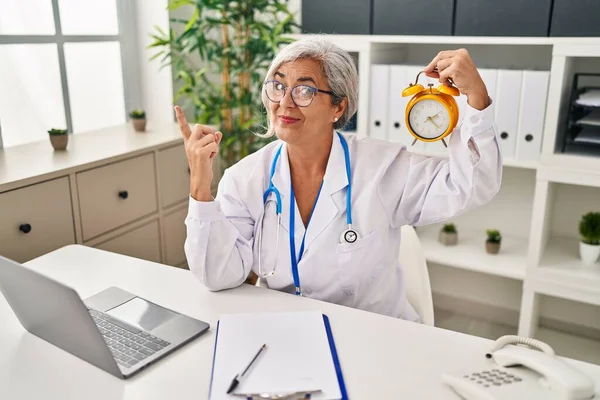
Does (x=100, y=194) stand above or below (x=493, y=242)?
above

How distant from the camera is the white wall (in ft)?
9.36

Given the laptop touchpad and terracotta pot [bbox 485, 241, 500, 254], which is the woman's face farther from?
terracotta pot [bbox 485, 241, 500, 254]

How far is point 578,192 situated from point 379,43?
3.69 feet

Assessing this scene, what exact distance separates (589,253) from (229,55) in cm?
182

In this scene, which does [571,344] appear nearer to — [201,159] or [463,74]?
[463,74]

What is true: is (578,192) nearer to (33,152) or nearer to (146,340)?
(146,340)

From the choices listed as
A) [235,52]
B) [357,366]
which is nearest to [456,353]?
[357,366]

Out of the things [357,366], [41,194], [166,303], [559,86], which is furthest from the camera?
[559,86]

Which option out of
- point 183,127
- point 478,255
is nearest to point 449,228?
point 478,255

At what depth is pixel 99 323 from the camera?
125 centimetres

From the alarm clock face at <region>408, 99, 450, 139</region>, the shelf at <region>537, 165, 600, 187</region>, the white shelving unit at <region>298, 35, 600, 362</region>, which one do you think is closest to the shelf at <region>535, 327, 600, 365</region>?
the white shelving unit at <region>298, 35, 600, 362</region>

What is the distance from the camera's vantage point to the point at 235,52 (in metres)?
2.72

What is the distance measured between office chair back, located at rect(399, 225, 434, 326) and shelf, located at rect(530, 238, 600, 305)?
88cm

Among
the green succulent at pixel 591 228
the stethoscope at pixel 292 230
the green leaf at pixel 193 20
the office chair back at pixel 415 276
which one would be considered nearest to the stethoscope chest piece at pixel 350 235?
the stethoscope at pixel 292 230
